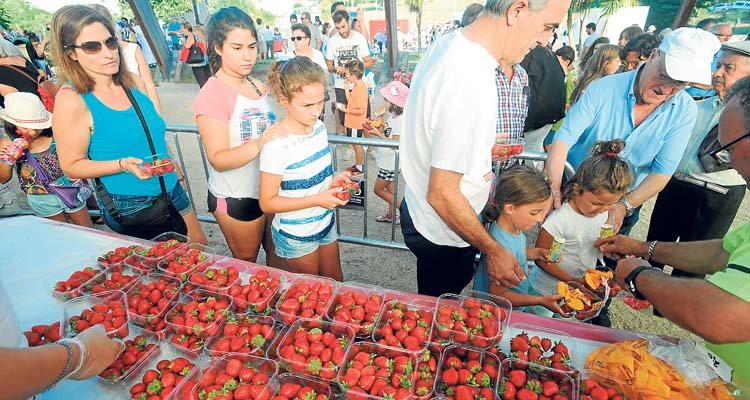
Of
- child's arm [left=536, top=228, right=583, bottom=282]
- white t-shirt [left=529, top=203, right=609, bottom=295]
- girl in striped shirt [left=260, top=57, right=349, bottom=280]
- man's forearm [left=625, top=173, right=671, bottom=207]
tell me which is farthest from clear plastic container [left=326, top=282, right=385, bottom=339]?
man's forearm [left=625, top=173, right=671, bottom=207]

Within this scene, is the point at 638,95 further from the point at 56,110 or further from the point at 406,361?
the point at 56,110

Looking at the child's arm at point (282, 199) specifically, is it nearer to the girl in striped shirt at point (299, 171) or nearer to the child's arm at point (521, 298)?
the girl in striped shirt at point (299, 171)

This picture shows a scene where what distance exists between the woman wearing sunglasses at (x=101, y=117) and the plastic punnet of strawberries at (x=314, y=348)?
1.48 metres

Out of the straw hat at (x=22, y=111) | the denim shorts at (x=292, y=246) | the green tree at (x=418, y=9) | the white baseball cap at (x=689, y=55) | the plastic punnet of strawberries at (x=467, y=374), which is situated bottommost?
the denim shorts at (x=292, y=246)

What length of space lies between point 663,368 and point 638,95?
196 cm

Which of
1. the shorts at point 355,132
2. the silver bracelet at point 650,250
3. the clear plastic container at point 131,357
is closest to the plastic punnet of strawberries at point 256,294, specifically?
the clear plastic container at point 131,357

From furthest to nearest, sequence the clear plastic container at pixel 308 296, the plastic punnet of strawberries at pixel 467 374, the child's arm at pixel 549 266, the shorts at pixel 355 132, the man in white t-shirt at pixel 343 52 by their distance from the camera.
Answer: the man in white t-shirt at pixel 343 52, the shorts at pixel 355 132, the child's arm at pixel 549 266, the clear plastic container at pixel 308 296, the plastic punnet of strawberries at pixel 467 374

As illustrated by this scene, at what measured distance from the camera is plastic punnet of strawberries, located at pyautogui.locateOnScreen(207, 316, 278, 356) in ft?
4.81

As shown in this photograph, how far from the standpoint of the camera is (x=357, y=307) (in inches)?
63.5

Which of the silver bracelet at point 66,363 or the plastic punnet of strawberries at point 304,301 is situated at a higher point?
the silver bracelet at point 66,363

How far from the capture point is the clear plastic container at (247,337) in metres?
1.46

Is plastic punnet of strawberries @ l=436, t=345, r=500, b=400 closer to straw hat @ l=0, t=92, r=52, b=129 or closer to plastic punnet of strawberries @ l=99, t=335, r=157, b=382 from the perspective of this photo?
plastic punnet of strawberries @ l=99, t=335, r=157, b=382

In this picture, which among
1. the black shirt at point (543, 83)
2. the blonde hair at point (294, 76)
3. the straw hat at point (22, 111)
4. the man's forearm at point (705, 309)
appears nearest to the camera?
the man's forearm at point (705, 309)

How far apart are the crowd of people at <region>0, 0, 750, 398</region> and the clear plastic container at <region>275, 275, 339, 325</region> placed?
1.74 ft
